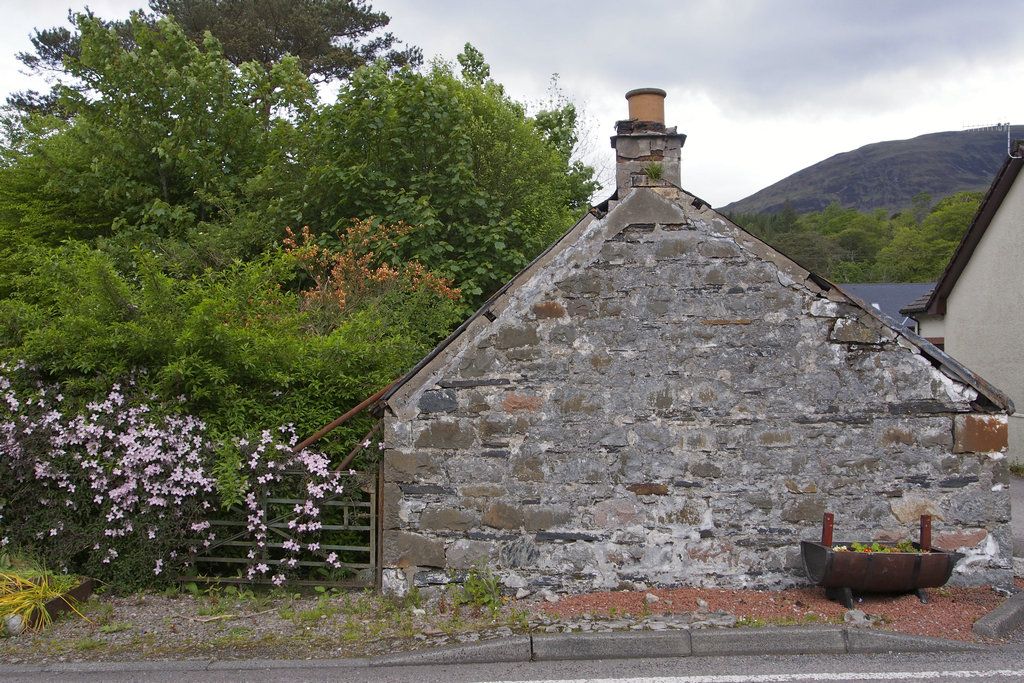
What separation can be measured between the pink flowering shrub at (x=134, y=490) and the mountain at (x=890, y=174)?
155355 millimetres

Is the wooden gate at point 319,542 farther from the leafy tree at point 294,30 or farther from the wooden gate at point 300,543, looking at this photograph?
the leafy tree at point 294,30

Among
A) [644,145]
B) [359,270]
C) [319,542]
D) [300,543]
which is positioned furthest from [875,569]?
[359,270]

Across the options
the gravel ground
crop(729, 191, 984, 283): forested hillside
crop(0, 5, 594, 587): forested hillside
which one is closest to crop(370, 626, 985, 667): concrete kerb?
the gravel ground

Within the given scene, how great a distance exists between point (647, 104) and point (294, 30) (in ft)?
54.4

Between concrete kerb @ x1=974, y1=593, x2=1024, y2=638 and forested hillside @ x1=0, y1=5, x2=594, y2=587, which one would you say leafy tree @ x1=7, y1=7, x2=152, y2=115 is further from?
→ concrete kerb @ x1=974, y1=593, x2=1024, y2=638

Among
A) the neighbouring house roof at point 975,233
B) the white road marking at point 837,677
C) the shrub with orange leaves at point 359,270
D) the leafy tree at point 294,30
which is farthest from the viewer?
the leafy tree at point 294,30

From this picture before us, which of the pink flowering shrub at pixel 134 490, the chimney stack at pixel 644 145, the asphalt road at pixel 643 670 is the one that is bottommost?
the asphalt road at pixel 643 670

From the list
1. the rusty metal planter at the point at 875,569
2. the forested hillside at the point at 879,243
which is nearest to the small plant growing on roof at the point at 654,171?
the rusty metal planter at the point at 875,569

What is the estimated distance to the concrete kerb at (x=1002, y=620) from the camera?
541 centimetres

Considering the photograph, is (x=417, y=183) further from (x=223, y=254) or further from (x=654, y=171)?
(x=654, y=171)

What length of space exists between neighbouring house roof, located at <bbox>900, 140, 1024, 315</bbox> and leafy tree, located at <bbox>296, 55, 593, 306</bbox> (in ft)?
28.0

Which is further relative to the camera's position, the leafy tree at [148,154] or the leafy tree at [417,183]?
the leafy tree at [148,154]

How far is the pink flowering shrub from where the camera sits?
6.42 m

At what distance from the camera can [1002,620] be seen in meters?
5.48
